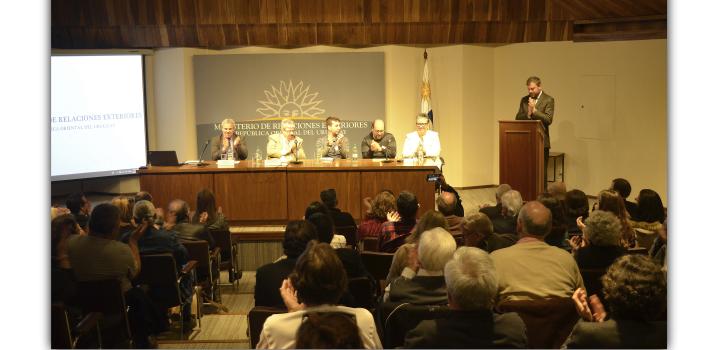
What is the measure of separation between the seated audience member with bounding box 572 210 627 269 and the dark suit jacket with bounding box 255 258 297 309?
1602 mm

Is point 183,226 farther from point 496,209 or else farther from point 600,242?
point 600,242

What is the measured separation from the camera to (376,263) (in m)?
5.43

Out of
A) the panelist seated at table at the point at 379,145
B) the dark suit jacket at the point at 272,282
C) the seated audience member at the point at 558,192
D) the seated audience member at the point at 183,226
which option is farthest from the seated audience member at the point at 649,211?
the panelist seated at table at the point at 379,145

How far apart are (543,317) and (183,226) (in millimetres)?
3219

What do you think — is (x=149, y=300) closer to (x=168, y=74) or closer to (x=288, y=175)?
(x=288, y=175)

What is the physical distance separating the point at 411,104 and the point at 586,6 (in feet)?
9.24

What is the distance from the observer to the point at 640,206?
6.07 meters

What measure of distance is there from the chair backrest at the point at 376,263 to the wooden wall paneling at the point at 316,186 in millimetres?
3140

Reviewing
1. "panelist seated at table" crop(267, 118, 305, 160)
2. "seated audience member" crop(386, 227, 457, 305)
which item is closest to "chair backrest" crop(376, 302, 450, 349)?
"seated audience member" crop(386, 227, 457, 305)

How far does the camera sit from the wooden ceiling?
10734mm

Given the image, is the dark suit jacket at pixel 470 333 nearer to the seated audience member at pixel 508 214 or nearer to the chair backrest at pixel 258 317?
the chair backrest at pixel 258 317

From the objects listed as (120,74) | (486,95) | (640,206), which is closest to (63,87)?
(120,74)

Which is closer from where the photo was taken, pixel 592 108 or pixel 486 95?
pixel 592 108
